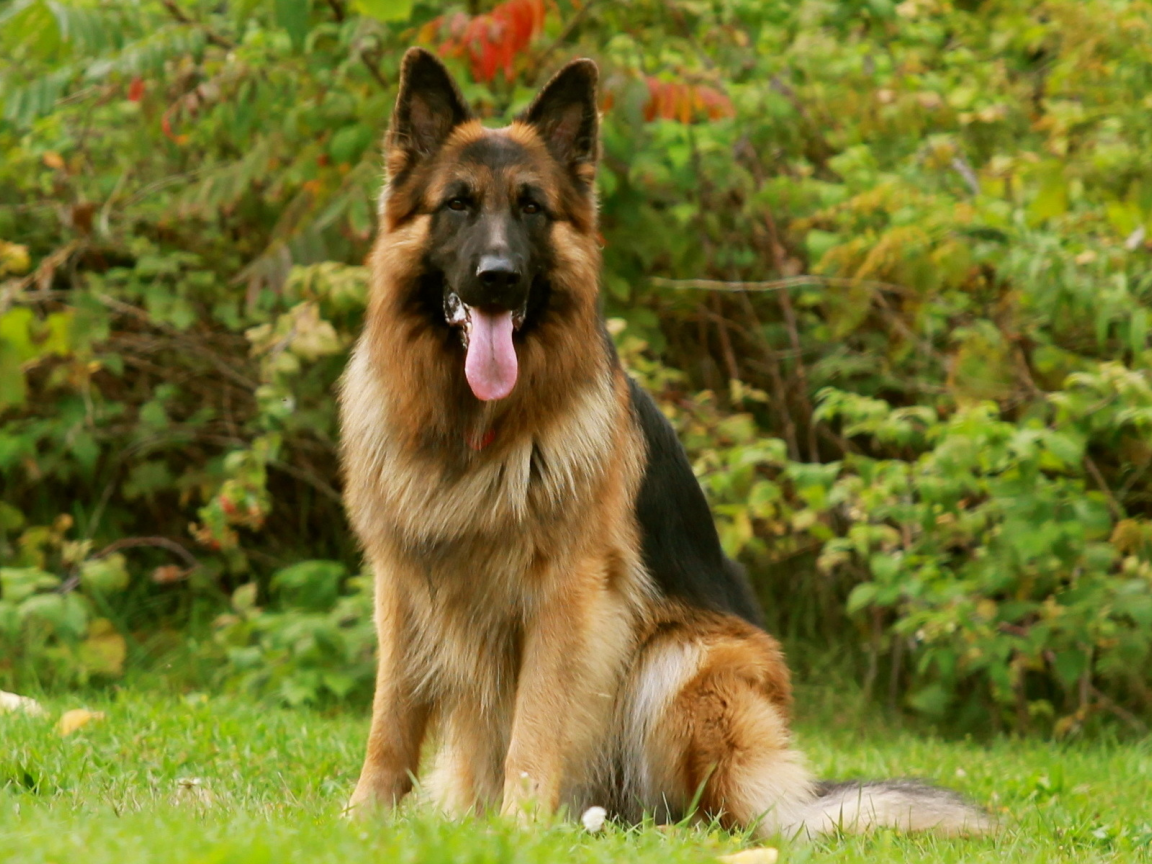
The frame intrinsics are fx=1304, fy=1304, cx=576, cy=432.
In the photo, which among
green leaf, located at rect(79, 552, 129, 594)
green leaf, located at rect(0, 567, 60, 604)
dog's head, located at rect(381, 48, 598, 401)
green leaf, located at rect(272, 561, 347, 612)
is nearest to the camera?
dog's head, located at rect(381, 48, 598, 401)

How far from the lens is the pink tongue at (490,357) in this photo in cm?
390

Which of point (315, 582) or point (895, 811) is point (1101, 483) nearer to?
point (895, 811)

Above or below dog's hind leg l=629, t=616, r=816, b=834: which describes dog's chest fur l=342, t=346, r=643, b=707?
above

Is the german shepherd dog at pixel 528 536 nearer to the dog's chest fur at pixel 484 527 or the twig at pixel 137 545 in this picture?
the dog's chest fur at pixel 484 527

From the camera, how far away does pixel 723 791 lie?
4000 millimetres

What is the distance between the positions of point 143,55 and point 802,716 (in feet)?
16.3

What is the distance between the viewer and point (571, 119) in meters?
4.25

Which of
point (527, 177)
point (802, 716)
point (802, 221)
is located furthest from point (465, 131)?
point (802, 716)

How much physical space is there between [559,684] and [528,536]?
0.45 m

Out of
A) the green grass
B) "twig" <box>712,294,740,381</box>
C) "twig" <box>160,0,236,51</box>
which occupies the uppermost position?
"twig" <box>160,0,236,51</box>

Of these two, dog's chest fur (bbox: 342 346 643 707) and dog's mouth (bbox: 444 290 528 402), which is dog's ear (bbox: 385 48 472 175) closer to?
dog's mouth (bbox: 444 290 528 402)

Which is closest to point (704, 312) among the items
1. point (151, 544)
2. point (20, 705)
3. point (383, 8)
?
point (383, 8)

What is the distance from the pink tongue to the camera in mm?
3900

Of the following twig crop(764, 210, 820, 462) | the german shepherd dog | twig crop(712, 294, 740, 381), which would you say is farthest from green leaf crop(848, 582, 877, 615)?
twig crop(712, 294, 740, 381)
